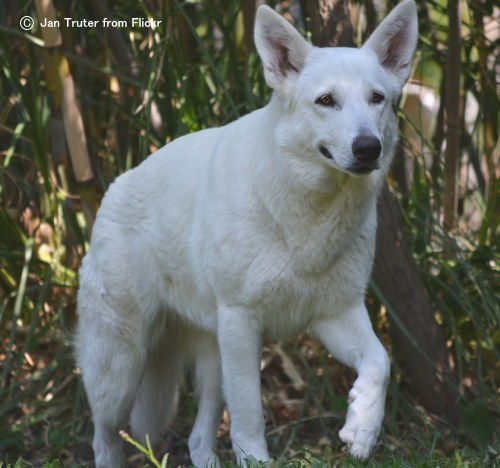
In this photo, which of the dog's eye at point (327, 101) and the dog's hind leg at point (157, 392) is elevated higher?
the dog's eye at point (327, 101)

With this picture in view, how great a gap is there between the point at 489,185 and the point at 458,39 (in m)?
0.93

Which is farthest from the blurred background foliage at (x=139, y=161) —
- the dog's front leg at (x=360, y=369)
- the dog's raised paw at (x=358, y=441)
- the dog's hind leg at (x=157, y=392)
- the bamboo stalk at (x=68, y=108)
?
the dog's raised paw at (x=358, y=441)

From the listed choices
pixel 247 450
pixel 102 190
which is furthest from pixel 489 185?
pixel 247 450

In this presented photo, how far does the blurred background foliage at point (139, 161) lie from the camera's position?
5.88 meters

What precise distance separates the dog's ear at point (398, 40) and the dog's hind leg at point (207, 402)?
1579 mm

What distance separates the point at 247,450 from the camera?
14.3ft

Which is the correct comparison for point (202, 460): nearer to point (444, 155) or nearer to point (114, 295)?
point (114, 295)

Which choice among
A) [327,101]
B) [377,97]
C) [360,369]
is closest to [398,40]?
[377,97]

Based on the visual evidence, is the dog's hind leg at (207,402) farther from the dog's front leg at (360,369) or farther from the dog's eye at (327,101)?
the dog's eye at (327,101)

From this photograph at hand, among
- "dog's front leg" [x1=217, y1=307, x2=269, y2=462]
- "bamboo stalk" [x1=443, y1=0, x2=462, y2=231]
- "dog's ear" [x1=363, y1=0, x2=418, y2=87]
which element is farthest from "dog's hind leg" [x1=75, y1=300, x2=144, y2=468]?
"bamboo stalk" [x1=443, y1=0, x2=462, y2=231]

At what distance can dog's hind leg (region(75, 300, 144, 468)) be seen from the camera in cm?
495

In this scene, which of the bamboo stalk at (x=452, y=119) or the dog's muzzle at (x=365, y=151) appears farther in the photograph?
the bamboo stalk at (x=452, y=119)

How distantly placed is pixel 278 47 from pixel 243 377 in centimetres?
136

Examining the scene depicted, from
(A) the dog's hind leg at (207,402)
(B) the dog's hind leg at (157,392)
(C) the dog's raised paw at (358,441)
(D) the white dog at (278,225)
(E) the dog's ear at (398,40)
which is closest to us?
(C) the dog's raised paw at (358,441)
